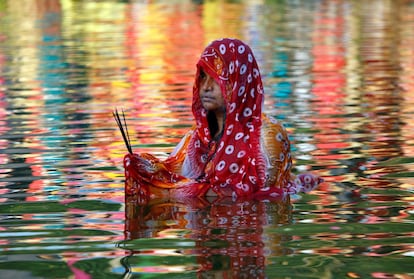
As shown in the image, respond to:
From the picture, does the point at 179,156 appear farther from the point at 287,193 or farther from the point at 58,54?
the point at 58,54

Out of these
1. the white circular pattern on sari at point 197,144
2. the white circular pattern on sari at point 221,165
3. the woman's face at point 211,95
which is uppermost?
the woman's face at point 211,95

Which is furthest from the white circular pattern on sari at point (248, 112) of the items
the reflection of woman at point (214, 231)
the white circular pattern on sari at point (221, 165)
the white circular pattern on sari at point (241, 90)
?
the reflection of woman at point (214, 231)

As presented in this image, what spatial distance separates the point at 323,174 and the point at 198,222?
5.97ft

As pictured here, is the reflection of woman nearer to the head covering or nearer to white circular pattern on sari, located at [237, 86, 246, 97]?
the head covering

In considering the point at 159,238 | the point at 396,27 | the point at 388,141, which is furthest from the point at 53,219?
the point at 396,27

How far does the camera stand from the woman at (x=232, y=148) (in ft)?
24.0

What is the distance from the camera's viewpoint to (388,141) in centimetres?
974

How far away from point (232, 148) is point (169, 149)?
7.20ft

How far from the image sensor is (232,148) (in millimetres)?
7367

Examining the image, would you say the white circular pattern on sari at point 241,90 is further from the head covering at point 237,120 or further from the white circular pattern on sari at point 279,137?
the white circular pattern on sari at point 279,137

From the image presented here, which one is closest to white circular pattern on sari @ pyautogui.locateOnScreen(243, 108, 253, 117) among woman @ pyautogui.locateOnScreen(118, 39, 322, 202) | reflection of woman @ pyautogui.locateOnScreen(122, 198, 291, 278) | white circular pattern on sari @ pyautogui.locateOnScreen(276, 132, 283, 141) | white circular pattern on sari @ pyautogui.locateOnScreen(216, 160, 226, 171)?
woman @ pyautogui.locateOnScreen(118, 39, 322, 202)

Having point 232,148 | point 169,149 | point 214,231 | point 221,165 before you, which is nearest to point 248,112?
point 232,148

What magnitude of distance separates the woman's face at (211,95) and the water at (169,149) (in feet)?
2.11

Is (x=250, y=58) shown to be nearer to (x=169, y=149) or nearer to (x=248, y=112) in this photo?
(x=248, y=112)
